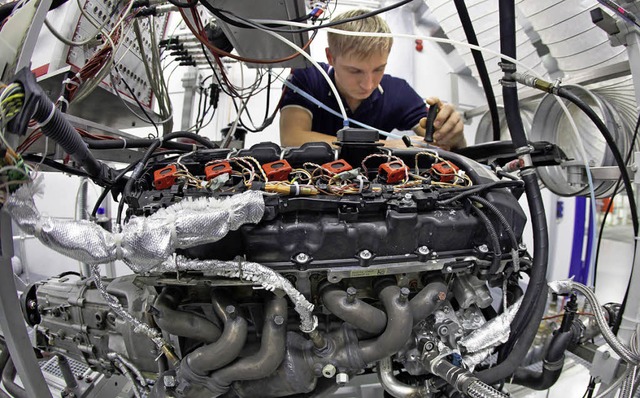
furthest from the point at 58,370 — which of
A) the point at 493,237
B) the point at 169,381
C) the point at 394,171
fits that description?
the point at 493,237

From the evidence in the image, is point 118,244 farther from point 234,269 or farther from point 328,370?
point 328,370

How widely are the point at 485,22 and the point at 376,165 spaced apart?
4.95 feet

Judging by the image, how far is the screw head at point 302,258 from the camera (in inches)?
25.4

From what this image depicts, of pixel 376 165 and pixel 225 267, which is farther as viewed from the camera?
pixel 376 165

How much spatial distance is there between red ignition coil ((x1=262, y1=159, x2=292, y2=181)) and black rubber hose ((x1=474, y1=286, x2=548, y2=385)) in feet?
1.98

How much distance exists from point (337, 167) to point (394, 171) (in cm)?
13

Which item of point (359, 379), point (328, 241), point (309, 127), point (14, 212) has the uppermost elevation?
point (309, 127)

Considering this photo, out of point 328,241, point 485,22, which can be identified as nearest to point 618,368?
point 328,241

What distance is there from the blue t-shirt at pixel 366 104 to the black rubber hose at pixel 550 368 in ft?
3.84

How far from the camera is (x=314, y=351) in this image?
0.73 metres

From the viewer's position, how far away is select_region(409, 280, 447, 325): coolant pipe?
0.70 metres

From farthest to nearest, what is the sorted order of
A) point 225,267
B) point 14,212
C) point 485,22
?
point 485,22 < point 225,267 < point 14,212

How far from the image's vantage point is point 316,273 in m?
0.70

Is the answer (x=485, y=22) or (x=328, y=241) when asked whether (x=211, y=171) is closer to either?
(x=328, y=241)
